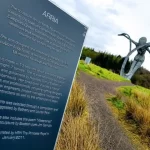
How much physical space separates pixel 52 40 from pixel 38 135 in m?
0.99

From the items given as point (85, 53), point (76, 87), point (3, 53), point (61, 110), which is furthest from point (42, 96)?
point (85, 53)

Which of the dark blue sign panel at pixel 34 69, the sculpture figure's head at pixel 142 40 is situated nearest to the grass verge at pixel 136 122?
the dark blue sign panel at pixel 34 69

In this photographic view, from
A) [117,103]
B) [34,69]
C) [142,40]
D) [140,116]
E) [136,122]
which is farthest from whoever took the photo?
[142,40]

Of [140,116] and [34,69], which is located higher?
[34,69]

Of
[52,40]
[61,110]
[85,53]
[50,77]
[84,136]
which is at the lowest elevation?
[84,136]

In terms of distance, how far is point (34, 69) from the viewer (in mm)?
3596

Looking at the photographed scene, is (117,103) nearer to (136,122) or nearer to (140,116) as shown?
(136,122)

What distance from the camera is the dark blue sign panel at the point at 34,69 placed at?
329 cm

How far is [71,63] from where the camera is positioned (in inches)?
169

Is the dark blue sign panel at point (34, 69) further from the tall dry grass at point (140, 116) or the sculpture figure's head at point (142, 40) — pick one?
the sculpture figure's head at point (142, 40)

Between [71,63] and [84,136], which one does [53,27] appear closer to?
[71,63]

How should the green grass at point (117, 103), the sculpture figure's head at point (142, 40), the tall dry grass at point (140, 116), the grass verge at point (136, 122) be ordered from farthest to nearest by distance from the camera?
the sculpture figure's head at point (142, 40) < the green grass at point (117, 103) < the tall dry grass at point (140, 116) < the grass verge at point (136, 122)

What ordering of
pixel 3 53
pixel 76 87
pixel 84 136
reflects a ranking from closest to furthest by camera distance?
pixel 3 53, pixel 84 136, pixel 76 87

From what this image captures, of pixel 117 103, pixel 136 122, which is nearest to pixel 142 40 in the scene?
pixel 117 103
